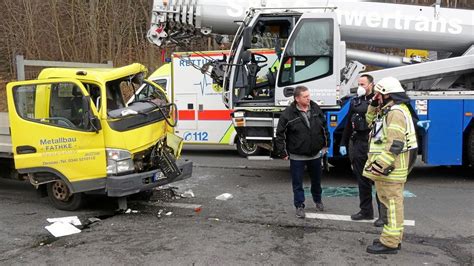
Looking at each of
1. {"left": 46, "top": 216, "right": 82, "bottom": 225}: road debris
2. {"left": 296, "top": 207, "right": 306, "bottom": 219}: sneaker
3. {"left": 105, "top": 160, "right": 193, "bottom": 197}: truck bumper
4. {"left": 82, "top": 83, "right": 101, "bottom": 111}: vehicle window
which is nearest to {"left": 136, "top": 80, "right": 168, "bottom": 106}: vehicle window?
{"left": 82, "top": 83, "right": 101, "bottom": 111}: vehicle window

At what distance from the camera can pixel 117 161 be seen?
6.13 metres

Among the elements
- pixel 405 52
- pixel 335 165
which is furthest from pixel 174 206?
pixel 405 52

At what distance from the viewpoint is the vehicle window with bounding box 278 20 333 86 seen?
795 cm

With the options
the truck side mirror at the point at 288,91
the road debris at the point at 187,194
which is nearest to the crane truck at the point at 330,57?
the truck side mirror at the point at 288,91

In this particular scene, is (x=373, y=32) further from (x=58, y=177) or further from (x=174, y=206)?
(x=58, y=177)

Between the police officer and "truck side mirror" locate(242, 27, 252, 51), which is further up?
"truck side mirror" locate(242, 27, 252, 51)

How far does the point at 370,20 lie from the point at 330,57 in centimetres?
153

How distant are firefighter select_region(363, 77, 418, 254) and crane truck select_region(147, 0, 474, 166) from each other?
10.3ft

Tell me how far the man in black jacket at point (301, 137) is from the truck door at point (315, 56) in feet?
6.09

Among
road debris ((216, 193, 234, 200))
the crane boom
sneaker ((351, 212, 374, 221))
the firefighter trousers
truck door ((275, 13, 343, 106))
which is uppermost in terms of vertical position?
the crane boom

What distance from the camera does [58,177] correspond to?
21.1ft

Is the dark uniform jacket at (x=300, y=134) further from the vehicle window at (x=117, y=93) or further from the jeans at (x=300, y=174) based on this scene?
the vehicle window at (x=117, y=93)

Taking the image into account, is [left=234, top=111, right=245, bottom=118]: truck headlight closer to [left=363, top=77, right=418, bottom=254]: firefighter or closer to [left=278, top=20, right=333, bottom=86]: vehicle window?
[left=278, top=20, right=333, bottom=86]: vehicle window

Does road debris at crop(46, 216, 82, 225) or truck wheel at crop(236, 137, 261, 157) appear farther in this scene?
truck wheel at crop(236, 137, 261, 157)
